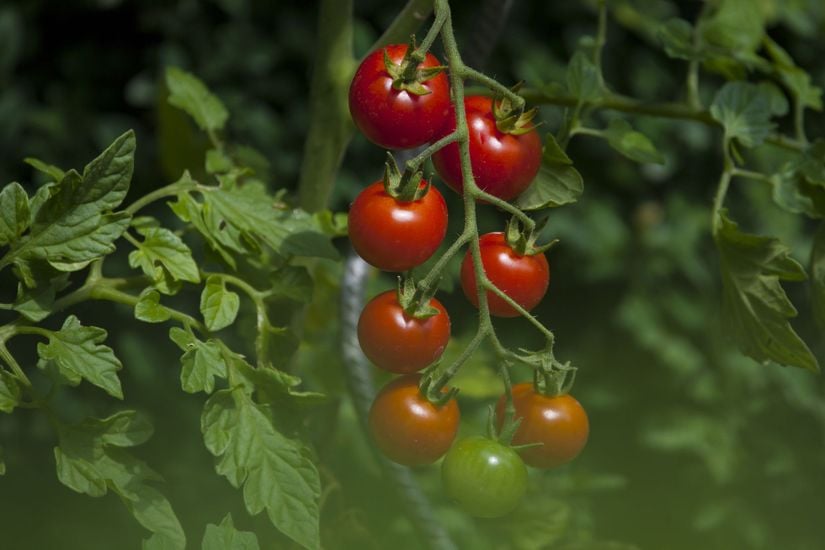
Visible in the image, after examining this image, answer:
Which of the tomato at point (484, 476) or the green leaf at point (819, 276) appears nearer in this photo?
the tomato at point (484, 476)

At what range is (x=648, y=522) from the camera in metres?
2.17

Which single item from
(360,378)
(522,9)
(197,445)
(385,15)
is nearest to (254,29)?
(385,15)

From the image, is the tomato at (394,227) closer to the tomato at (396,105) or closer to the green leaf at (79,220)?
the tomato at (396,105)

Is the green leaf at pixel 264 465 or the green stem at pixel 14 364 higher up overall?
the green stem at pixel 14 364

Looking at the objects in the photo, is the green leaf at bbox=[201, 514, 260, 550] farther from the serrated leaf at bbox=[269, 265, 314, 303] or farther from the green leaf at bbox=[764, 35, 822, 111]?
the green leaf at bbox=[764, 35, 822, 111]

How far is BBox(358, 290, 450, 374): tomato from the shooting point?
663mm

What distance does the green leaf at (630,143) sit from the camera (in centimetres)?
81

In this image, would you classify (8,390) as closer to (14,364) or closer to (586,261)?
(14,364)

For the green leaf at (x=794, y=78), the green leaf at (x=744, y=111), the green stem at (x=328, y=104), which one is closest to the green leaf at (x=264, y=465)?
the green stem at (x=328, y=104)

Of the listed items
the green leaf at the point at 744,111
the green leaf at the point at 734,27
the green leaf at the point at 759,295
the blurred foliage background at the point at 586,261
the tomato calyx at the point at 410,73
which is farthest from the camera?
the blurred foliage background at the point at 586,261

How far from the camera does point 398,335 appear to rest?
661mm

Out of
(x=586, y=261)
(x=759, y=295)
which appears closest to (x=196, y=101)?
(x=759, y=295)

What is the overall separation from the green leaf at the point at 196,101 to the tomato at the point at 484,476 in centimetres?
40

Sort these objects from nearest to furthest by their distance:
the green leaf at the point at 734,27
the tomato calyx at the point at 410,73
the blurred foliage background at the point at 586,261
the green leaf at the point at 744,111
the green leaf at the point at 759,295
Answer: the tomato calyx at the point at 410,73 → the green leaf at the point at 759,295 → the green leaf at the point at 744,111 → the green leaf at the point at 734,27 → the blurred foliage background at the point at 586,261
